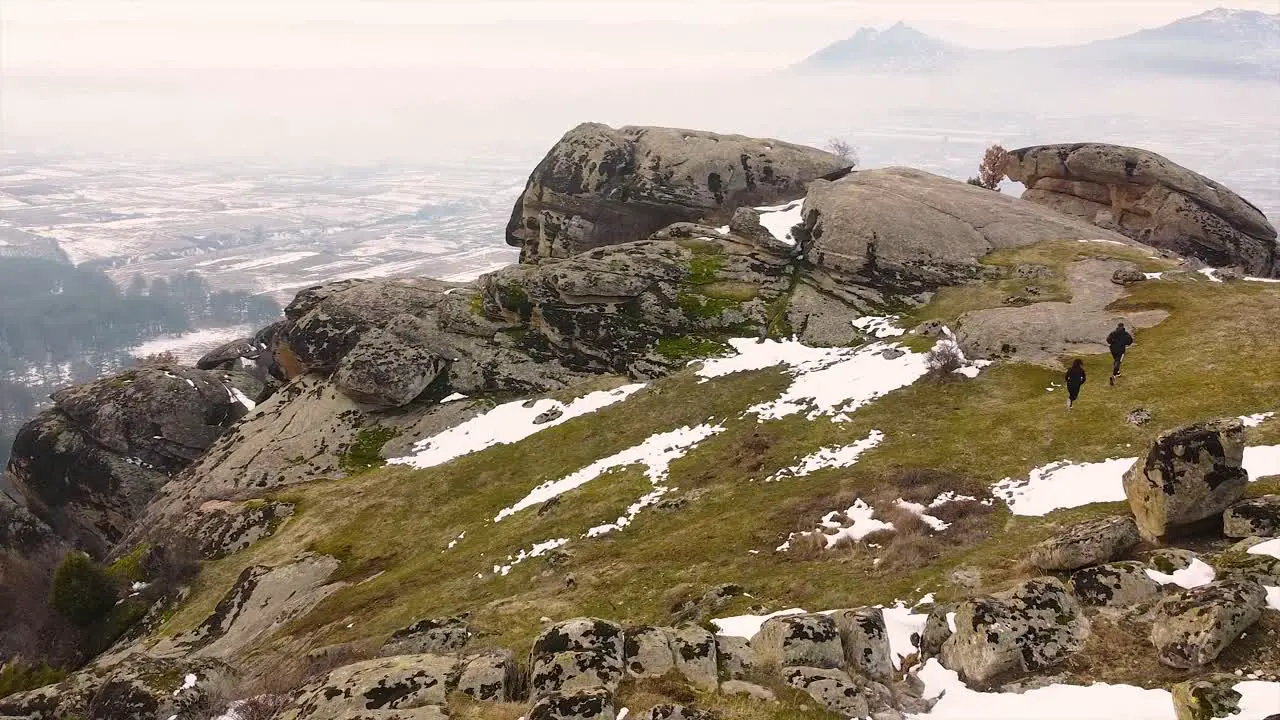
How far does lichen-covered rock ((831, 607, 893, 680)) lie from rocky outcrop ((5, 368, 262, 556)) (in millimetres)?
57673

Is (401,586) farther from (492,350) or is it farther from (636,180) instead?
(636,180)

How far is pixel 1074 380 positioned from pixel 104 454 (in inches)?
2628

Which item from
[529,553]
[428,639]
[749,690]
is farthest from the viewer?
[529,553]

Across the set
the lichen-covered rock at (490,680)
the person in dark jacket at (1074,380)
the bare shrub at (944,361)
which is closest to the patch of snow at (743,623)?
the lichen-covered rock at (490,680)

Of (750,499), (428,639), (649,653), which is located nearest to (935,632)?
(649,653)

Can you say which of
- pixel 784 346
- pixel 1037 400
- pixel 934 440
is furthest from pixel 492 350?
pixel 1037 400

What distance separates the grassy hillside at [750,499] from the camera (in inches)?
828

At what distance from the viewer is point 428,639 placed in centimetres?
2006

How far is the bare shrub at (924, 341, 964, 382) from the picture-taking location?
35625mm

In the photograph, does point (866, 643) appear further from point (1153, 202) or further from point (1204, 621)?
point (1153, 202)

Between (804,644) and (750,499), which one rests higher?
(804,644)

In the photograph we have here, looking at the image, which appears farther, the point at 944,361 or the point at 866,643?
the point at 944,361

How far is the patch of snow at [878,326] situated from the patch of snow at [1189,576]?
96.2ft

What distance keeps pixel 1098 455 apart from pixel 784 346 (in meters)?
21.9
